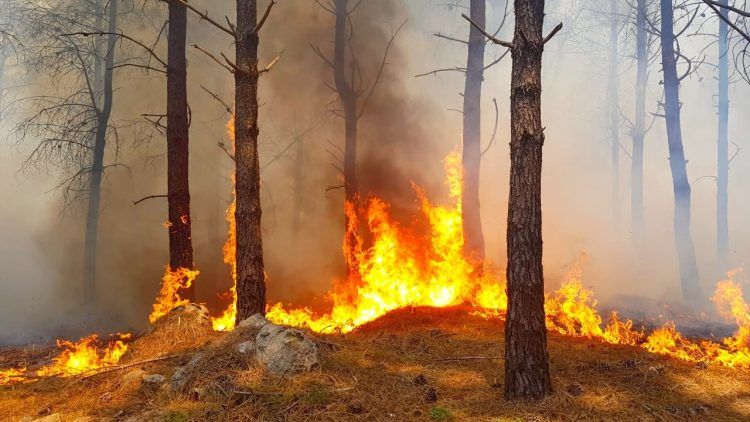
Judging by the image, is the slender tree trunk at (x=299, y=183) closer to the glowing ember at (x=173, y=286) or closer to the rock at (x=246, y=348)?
the glowing ember at (x=173, y=286)

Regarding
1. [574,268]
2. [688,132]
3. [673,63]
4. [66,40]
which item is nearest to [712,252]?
[574,268]

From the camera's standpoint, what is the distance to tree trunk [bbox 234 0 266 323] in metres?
7.38

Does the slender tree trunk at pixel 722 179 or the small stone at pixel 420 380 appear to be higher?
the slender tree trunk at pixel 722 179

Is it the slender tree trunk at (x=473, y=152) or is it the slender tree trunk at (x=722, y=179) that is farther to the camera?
the slender tree trunk at (x=722, y=179)

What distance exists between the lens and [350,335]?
7434mm

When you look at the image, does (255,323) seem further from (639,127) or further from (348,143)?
(639,127)

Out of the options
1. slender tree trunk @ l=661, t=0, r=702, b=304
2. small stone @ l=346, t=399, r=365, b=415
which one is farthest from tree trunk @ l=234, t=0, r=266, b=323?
slender tree trunk @ l=661, t=0, r=702, b=304

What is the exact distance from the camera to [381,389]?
16.4 ft

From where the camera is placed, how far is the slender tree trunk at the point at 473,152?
11.1 m

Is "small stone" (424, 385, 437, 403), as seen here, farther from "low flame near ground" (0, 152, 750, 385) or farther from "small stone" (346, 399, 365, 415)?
"low flame near ground" (0, 152, 750, 385)

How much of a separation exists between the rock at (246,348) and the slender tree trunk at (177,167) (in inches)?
164

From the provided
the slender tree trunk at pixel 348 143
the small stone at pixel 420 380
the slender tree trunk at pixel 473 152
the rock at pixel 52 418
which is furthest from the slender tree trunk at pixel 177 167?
the slender tree trunk at pixel 473 152

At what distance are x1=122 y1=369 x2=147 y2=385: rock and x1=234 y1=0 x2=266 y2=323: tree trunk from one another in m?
2.22

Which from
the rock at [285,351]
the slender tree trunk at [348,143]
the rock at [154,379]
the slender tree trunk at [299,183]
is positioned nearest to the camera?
the rock at [154,379]
